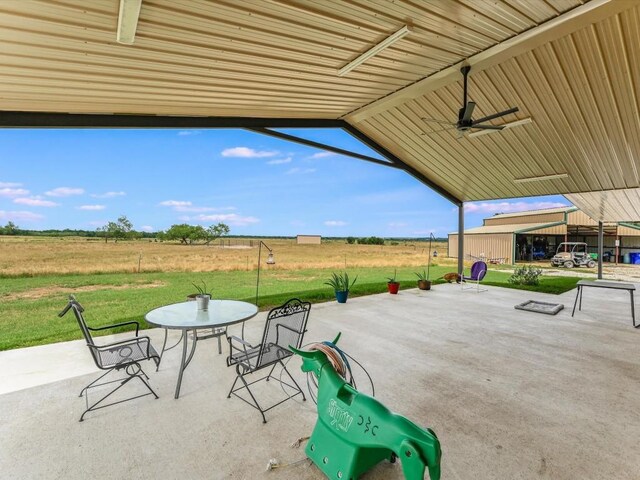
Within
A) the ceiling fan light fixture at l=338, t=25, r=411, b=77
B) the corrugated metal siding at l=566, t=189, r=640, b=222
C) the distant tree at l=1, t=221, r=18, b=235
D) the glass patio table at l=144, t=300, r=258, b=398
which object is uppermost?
the ceiling fan light fixture at l=338, t=25, r=411, b=77

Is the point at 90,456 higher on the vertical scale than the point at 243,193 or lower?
lower

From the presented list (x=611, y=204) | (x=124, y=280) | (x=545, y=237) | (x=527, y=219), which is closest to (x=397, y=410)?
(x=124, y=280)

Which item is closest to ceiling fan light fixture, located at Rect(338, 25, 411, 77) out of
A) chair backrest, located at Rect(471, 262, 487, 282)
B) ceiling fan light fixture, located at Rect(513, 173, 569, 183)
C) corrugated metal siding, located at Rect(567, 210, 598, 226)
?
ceiling fan light fixture, located at Rect(513, 173, 569, 183)

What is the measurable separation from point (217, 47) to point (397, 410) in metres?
3.49

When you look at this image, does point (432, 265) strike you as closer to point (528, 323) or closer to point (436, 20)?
point (528, 323)

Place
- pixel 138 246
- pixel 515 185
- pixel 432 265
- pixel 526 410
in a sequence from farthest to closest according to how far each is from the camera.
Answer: pixel 432 265 → pixel 138 246 → pixel 515 185 → pixel 526 410

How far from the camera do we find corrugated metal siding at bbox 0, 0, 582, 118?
223cm

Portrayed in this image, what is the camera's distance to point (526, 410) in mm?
2502

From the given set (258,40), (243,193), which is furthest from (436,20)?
(243,193)

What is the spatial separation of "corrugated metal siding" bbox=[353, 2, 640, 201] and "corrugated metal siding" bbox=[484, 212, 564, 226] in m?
14.2

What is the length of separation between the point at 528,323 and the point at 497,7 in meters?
4.52

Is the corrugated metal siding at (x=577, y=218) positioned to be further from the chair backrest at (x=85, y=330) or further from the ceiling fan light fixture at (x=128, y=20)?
the chair backrest at (x=85, y=330)

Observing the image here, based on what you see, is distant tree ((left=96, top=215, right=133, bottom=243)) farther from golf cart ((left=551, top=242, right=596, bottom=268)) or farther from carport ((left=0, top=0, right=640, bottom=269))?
golf cart ((left=551, top=242, right=596, bottom=268))

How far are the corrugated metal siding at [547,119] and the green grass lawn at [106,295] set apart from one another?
132 inches
